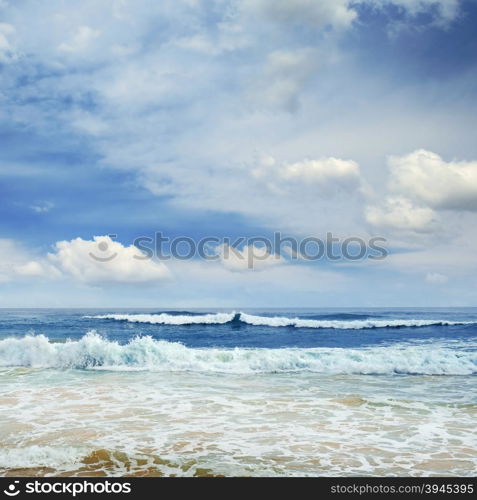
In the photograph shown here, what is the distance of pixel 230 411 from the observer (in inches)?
401

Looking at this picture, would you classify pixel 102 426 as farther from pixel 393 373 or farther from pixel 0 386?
pixel 393 373

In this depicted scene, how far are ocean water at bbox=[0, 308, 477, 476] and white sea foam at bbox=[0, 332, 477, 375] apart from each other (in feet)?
0.18

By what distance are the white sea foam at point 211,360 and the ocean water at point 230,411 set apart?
54mm

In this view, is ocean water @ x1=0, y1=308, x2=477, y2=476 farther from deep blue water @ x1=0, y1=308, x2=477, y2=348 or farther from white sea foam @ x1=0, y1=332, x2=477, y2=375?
deep blue water @ x1=0, y1=308, x2=477, y2=348

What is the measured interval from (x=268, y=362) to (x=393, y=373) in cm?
473

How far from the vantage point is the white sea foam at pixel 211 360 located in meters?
16.6

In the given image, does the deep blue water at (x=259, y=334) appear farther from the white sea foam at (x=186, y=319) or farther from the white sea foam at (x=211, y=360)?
the white sea foam at (x=211, y=360)

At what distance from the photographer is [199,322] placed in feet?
131

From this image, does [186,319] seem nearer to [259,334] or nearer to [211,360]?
[259,334]

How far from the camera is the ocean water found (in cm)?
675

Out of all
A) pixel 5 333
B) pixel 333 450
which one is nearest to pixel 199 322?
pixel 5 333
